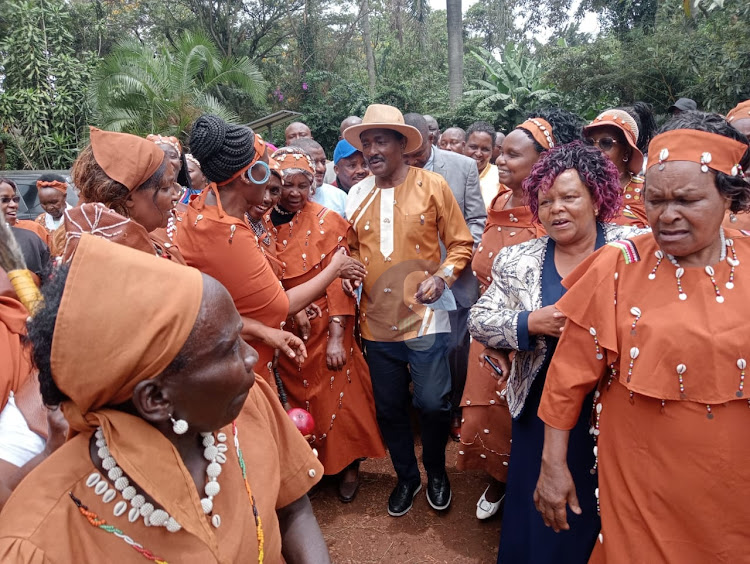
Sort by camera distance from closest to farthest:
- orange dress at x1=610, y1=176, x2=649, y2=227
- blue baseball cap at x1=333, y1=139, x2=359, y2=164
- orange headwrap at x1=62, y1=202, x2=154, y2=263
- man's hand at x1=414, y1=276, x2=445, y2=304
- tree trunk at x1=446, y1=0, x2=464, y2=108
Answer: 1. orange headwrap at x1=62, y1=202, x2=154, y2=263
2. orange dress at x1=610, y1=176, x2=649, y2=227
3. man's hand at x1=414, y1=276, x2=445, y2=304
4. blue baseball cap at x1=333, y1=139, x2=359, y2=164
5. tree trunk at x1=446, y1=0, x2=464, y2=108

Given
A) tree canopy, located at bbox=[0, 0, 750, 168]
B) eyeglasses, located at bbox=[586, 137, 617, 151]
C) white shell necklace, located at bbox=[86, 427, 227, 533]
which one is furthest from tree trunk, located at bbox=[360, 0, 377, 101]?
white shell necklace, located at bbox=[86, 427, 227, 533]

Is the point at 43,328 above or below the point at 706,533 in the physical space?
above

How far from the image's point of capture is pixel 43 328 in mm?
1376

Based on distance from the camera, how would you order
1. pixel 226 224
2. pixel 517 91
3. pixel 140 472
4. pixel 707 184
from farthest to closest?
pixel 517 91, pixel 226 224, pixel 707 184, pixel 140 472

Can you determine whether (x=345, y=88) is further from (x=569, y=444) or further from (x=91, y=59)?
(x=569, y=444)

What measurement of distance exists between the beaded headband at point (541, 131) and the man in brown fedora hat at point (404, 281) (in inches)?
25.6

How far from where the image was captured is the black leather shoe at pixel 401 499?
4.02 metres

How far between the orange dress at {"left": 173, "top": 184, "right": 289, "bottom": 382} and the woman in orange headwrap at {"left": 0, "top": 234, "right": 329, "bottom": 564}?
135cm

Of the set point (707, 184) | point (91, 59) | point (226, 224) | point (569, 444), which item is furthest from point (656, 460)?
point (91, 59)

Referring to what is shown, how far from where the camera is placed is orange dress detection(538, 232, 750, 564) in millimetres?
2006

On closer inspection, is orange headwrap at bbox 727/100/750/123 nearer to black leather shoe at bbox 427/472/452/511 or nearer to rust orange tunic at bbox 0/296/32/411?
black leather shoe at bbox 427/472/452/511

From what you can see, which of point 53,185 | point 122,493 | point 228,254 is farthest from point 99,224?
point 53,185

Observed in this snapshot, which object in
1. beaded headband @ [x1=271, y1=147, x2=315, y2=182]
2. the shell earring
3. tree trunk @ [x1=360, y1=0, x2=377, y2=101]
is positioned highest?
tree trunk @ [x1=360, y1=0, x2=377, y2=101]

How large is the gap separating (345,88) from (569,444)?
54.7 feet
